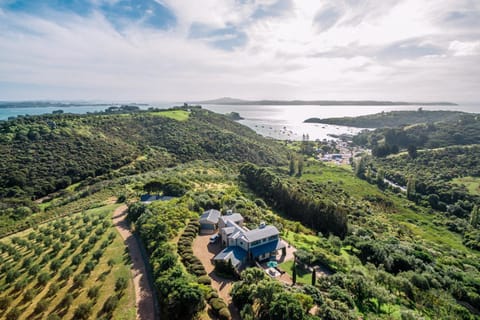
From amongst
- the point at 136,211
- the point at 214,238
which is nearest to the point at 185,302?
the point at 214,238

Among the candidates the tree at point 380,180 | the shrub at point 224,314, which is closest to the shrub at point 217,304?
the shrub at point 224,314

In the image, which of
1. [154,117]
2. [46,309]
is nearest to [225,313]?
[46,309]

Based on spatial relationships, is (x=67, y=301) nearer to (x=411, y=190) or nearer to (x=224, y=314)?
(x=224, y=314)

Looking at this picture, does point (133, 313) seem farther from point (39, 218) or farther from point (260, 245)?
point (39, 218)

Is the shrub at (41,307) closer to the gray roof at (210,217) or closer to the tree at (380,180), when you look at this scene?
the gray roof at (210,217)

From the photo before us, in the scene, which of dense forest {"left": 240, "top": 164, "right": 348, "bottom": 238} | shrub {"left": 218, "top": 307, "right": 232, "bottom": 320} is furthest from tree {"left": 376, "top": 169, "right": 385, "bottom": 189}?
shrub {"left": 218, "top": 307, "right": 232, "bottom": 320}

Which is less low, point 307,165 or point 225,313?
point 225,313
